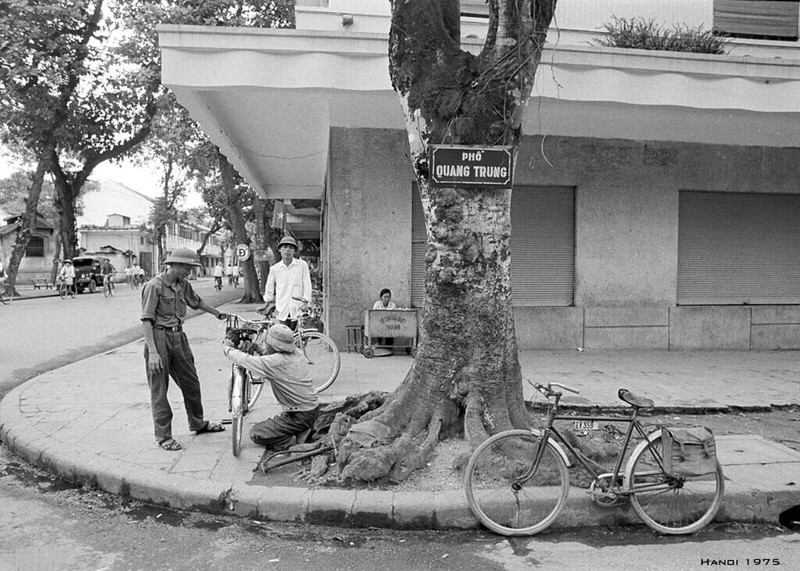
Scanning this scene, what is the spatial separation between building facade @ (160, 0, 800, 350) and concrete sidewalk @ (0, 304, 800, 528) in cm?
80

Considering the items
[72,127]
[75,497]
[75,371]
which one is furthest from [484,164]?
[72,127]

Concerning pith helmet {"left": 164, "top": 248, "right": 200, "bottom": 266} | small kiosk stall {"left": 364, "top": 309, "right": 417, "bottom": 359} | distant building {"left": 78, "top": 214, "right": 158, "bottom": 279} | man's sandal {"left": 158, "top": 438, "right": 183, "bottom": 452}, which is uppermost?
distant building {"left": 78, "top": 214, "right": 158, "bottom": 279}

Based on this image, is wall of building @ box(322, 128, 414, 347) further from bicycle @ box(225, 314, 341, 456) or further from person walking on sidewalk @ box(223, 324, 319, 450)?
person walking on sidewalk @ box(223, 324, 319, 450)

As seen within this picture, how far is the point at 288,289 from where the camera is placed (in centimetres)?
780

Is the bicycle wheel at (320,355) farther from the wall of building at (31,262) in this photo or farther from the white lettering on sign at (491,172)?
the wall of building at (31,262)

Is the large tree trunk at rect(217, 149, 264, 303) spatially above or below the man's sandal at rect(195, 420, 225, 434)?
above

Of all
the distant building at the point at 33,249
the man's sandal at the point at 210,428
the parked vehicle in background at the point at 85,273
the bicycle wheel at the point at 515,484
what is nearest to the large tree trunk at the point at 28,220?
the parked vehicle in background at the point at 85,273

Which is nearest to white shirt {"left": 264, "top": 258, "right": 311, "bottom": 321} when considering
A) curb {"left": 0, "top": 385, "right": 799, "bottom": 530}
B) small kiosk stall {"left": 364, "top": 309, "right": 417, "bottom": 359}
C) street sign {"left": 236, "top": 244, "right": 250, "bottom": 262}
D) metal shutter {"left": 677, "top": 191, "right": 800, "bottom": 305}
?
small kiosk stall {"left": 364, "top": 309, "right": 417, "bottom": 359}

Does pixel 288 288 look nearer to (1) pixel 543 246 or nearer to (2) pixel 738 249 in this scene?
(1) pixel 543 246

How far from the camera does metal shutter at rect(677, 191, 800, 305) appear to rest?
10656 millimetres

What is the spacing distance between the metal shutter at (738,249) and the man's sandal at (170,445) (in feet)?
28.2

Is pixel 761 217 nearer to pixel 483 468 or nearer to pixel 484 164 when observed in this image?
pixel 484 164

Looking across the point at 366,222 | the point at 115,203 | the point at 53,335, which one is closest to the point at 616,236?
the point at 366,222

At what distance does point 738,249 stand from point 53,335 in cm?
1368
